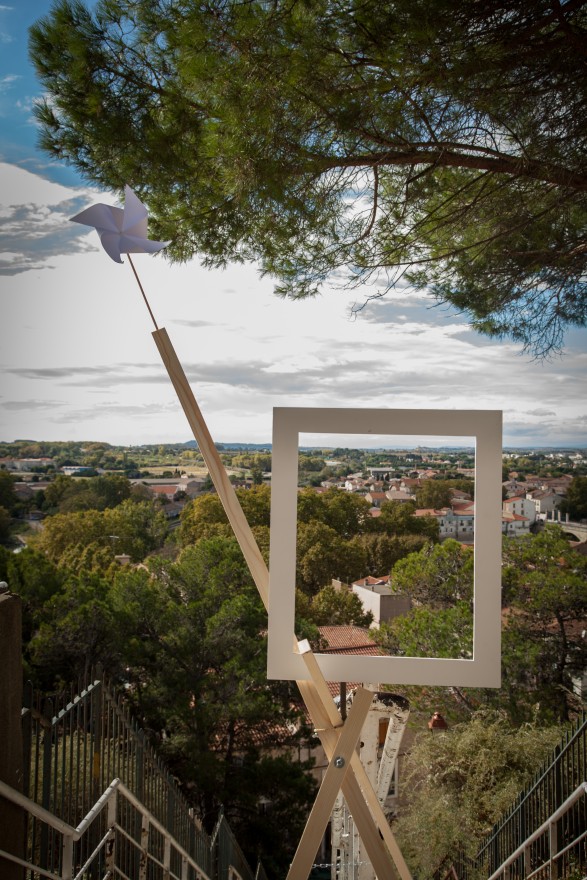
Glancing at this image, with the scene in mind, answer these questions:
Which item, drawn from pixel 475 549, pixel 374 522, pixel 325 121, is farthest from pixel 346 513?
pixel 325 121

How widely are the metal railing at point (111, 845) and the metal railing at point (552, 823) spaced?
4.52ft

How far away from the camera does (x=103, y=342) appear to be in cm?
779

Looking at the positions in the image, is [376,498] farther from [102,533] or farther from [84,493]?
[102,533]

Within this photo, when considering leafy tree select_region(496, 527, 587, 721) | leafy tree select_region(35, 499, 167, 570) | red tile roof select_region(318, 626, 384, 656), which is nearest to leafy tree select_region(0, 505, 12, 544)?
leafy tree select_region(35, 499, 167, 570)

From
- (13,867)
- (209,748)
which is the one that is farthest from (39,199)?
(13,867)

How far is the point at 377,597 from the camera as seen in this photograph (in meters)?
2.86

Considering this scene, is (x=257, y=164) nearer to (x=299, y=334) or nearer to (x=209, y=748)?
(x=299, y=334)

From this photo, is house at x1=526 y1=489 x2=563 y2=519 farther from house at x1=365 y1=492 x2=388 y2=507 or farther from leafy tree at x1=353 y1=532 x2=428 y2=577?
leafy tree at x1=353 y1=532 x2=428 y2=577

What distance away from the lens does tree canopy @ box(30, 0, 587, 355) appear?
10.6 feet

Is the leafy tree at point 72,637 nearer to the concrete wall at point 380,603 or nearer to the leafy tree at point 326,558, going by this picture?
the concrete wall at point 380,603

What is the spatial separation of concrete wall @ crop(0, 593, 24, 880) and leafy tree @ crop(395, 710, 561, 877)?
4578 mm

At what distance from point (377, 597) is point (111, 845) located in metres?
1.28

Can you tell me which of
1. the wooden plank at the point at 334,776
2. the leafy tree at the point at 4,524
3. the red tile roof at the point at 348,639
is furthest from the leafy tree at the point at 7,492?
the wooden plank at the point at 334,776

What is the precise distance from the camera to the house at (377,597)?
2.81m
